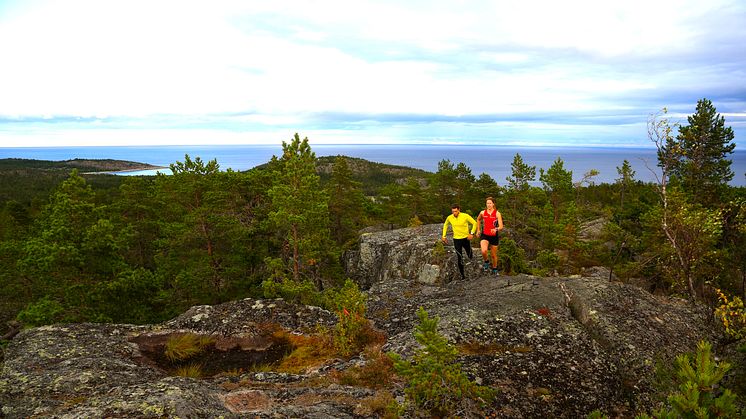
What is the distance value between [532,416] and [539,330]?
321 centimetres

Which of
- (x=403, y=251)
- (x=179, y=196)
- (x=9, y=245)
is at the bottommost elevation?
(x=403, y=251)

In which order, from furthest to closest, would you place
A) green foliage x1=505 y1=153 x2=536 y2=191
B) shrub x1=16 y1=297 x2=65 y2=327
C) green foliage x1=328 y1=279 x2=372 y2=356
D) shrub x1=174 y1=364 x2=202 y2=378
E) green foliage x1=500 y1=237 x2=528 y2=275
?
green foliage x1=505 y1=153 x2=536 y2=191
green foliage x1=500 y1=237 x2=528 y2=275
shrub x1=16 y1=297 x2=65 y2=327
green foliage x1=328 y1=279 x2=372 y2=356
shrub x1=174 y1=364 x2=202 y2=378

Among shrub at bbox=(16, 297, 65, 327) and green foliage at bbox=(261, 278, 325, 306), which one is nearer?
green foliage at bbox=(261, 278, 325, 306)

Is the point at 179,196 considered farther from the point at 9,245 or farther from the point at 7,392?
the point at 7,392

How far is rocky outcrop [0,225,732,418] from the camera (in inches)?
286

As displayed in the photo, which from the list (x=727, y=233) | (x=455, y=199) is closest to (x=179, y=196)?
(x=455, y=199)

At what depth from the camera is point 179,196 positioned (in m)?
22.1

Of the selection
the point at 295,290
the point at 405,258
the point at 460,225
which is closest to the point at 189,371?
the point at 295,290

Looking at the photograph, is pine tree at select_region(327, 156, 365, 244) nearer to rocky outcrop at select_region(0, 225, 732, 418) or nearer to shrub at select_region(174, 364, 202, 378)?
rocky outcrop at select_region(0, 225, 732, 418)

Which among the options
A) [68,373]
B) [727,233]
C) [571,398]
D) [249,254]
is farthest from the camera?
[249,254]

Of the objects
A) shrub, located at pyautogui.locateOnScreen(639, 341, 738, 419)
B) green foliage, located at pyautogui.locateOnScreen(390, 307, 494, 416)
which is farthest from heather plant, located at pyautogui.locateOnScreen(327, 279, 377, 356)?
shrub, located at pyautogui.locateOnScreen(639, 341, 738, 419)

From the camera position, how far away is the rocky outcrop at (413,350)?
7258mm

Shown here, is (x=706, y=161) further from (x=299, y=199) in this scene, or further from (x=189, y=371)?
(x=189, y=371)

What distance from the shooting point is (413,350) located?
9.30 m
